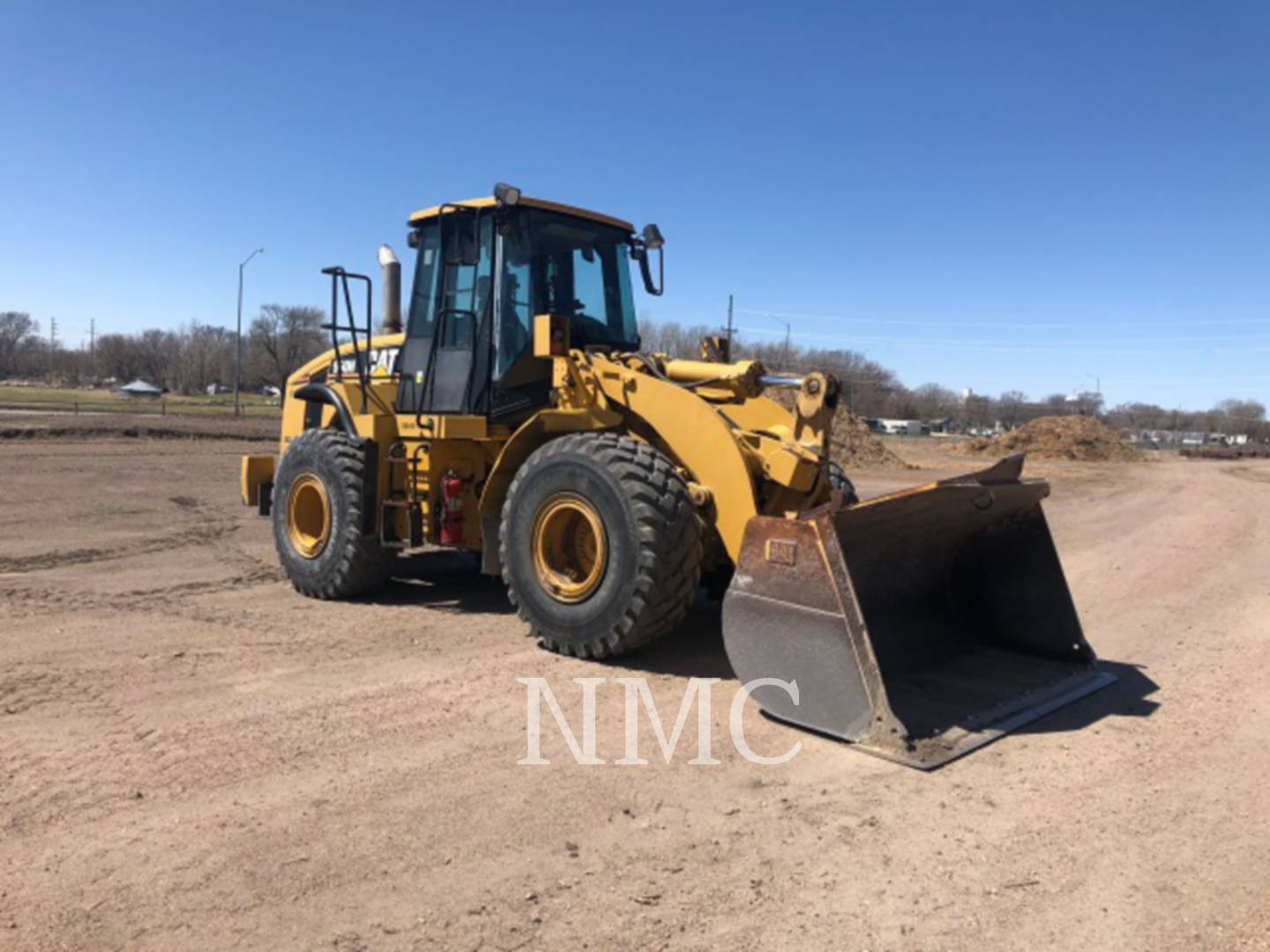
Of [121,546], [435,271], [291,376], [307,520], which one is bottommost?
[121,546]

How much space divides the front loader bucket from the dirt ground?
216mm

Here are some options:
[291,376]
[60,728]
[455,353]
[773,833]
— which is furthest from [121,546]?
[773,833]

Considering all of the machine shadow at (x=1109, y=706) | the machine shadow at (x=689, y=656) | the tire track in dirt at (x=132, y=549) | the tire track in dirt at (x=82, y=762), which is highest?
the machine shadow at (x=1109, y=706)

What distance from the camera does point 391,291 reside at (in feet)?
28.2

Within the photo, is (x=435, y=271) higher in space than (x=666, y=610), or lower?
higher

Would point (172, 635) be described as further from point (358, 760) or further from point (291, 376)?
point (291, 376)

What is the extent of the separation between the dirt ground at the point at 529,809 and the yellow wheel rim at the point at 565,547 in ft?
1.54

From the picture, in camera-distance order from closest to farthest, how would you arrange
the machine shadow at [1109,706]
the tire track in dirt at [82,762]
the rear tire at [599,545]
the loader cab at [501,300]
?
1. the tire track in dirt at [82,762]
2. the machine shadow at [1109,706]
3. the rear tire at [599,545]
4. the loader cab at [501,300]

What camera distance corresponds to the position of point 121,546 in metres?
10.1

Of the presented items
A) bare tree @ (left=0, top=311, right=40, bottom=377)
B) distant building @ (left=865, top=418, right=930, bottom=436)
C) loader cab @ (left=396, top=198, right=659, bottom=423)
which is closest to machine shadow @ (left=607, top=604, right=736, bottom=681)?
loader cab @ (left=396, top=198, right=659, bottom=423)

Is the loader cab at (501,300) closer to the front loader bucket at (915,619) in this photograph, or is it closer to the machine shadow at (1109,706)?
the front loader bucket at (915,619)

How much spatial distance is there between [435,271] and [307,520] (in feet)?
7.75

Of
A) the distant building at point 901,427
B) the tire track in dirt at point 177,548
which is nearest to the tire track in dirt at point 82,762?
the tire track in dirt at point 177,548

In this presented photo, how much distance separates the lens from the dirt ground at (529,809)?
9.81ft
